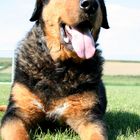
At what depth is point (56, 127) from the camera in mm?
6258

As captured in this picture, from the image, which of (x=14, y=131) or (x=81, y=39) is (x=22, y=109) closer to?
(x=14, y=131)

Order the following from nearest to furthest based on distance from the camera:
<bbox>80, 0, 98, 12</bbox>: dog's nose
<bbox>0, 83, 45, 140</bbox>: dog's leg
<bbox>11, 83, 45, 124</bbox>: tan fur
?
1. <bbox>80, 0, 98, 12</bbox>: dog's nose
2. <bbox>0, 83, 45, 140</bbox>: dog's leg
3. <bbox>11, 83, 45, 124</bbox>: tan fur

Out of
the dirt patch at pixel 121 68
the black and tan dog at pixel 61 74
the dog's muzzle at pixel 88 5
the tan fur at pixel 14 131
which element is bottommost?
the dirt patch at pixel 121 68

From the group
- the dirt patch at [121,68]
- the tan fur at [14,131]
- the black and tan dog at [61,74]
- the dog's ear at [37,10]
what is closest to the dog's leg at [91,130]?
the black and tan dog at [61,74]

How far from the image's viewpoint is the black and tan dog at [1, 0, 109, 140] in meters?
5.80

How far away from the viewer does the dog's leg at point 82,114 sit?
5714 millimetres

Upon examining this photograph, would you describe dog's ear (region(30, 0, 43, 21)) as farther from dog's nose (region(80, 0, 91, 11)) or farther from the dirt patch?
the dirt patch

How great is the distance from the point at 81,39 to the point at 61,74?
24.4 inches

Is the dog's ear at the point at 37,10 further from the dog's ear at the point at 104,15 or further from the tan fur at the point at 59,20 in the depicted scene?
the dog's ear at the point at 104,15

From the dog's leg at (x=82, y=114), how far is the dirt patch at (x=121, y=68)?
41.0 meters

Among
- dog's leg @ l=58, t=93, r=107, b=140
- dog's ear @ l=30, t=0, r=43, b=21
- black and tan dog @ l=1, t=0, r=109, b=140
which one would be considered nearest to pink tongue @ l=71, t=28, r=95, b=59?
black and tan dog @ l=1, t=0, r=109, b=140

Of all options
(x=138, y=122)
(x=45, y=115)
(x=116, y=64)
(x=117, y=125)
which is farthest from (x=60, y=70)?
(x=116, y=64)

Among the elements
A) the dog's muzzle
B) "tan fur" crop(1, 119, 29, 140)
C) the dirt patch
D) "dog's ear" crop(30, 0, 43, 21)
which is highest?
the dog's muzzle

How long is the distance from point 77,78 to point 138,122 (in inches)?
65.7
